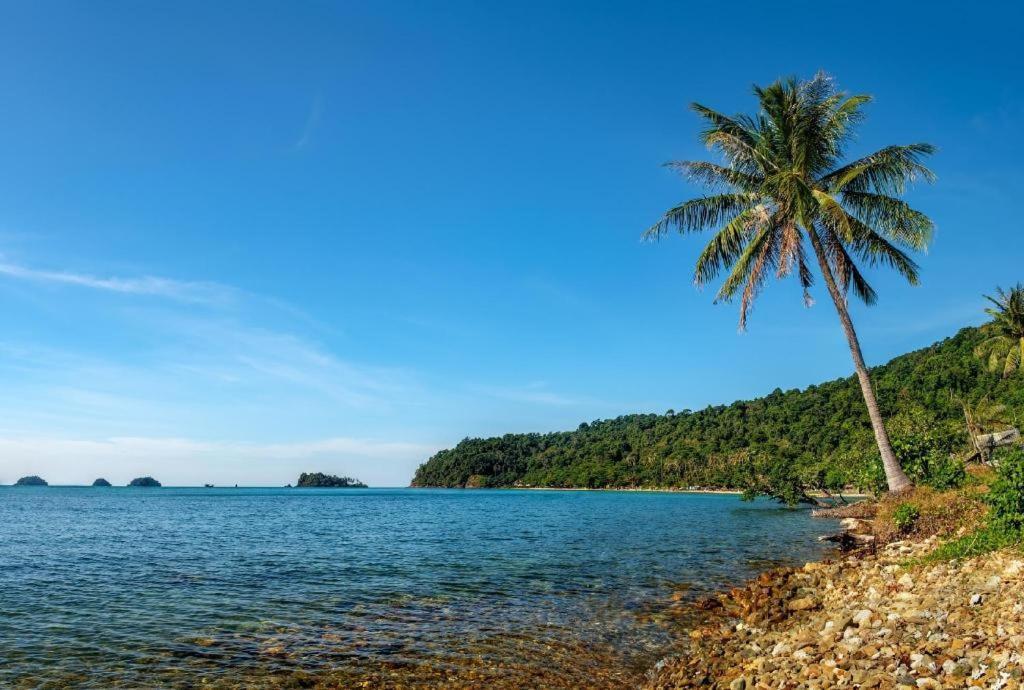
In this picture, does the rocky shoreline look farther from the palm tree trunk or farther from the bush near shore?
the palm tree trunk

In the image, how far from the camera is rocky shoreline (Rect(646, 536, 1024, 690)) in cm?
779

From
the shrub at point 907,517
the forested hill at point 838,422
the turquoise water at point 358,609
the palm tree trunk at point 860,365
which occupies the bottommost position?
the turquoise water at point 358,609

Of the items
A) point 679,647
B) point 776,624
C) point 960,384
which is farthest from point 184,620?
point 960,384

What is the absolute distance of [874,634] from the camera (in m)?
9.70

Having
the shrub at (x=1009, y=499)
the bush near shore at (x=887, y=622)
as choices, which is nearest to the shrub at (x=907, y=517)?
the bush near shore at (x=887, y=622)

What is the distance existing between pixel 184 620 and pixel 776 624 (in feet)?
49.0

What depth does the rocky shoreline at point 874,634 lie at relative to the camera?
307 inches

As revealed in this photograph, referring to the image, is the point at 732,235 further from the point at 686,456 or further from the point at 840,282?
the point at 686,456

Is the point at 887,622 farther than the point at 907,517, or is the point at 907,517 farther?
the point at 907,517

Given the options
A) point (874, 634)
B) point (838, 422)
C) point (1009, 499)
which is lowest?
point (874, 634)

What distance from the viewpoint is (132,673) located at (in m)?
11.5

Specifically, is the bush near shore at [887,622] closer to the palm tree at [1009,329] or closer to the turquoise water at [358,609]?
the turquoise water at [358,609]

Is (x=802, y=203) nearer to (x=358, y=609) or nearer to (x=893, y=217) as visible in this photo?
(x=893, y=217)

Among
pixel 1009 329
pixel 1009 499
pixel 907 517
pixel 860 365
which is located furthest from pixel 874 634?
pixel 1009 329
